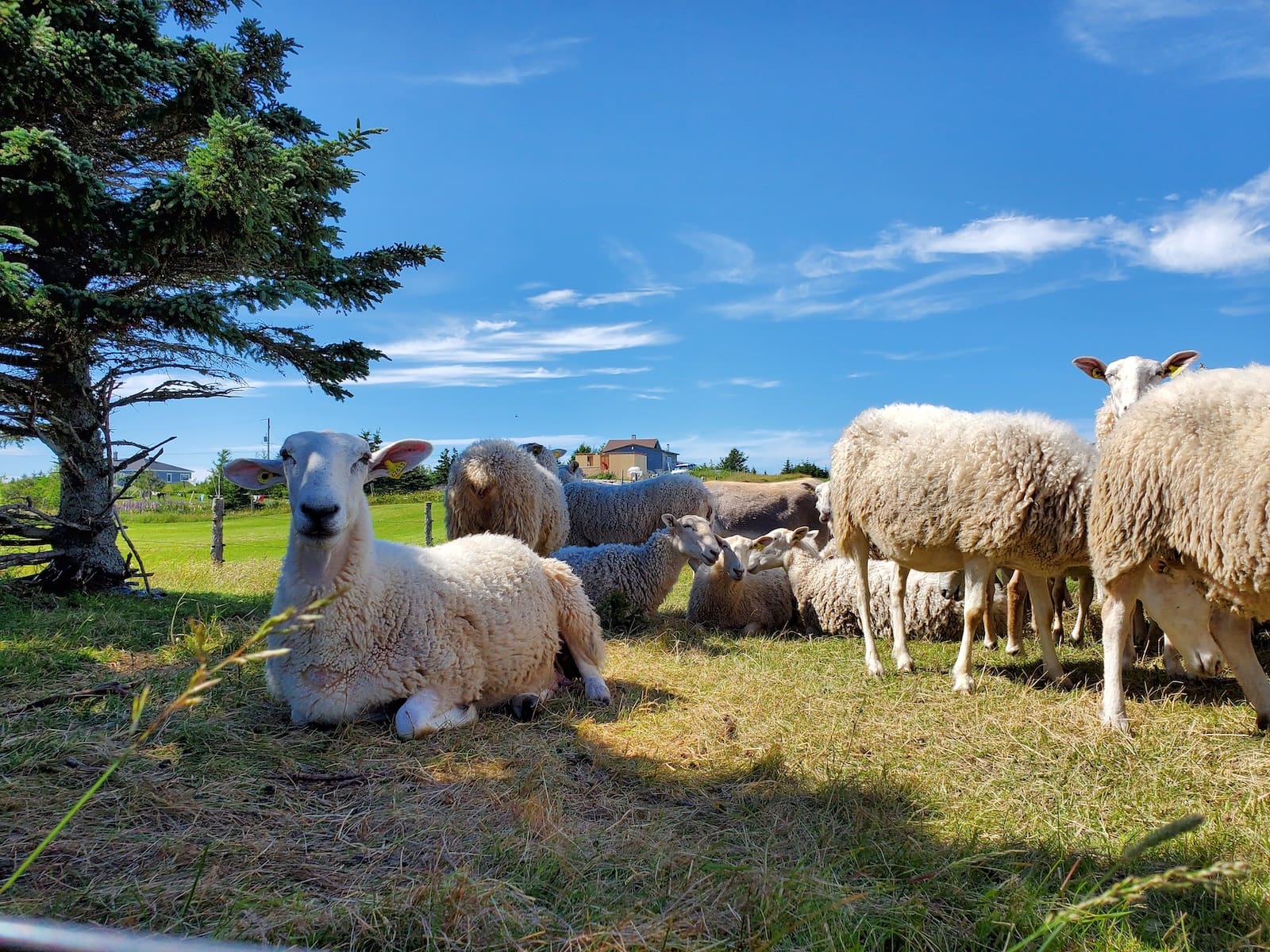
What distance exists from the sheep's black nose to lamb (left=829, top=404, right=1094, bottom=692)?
4541 mm

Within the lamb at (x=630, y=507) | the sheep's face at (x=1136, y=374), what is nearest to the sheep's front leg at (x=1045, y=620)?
the sheep's face at (x=1136, y=374)

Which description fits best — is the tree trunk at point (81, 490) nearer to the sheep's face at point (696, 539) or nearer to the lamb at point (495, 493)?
the lamb at point (495, 493)

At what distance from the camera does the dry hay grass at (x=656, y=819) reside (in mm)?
2459

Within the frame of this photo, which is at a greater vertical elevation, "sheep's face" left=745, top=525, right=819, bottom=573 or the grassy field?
"sheep's face" left=745, top=525, right=819, bottom=573

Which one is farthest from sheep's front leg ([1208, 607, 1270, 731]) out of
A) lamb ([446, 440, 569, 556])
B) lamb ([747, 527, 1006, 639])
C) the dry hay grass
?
lamb ([446, 440, 569, 556])

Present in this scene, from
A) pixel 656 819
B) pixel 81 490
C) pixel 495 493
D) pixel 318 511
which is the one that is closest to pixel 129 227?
pixel 81 490

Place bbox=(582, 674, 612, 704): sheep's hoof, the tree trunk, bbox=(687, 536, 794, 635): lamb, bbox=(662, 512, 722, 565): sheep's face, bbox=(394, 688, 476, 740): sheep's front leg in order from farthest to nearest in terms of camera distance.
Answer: the tree trunk
bbox=(687, 536, 794, 635): lamb
bbox=(662, 512, 722, 565): sheep's face
bbox=(582, 674, 612, 704): sheep's hoof
bbox=(394, 688, 476, 740): sheep's front leg

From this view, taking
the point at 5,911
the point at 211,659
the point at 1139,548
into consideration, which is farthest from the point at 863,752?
the point at 211,659

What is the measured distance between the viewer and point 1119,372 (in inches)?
311

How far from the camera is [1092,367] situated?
28.3 feet

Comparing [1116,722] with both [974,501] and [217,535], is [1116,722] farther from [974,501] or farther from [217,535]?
[217,535]

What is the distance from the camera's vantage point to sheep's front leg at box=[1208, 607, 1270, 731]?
4.57 m

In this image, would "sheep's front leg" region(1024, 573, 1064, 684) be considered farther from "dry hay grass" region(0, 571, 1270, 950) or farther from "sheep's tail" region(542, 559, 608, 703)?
"sheep's tail" region(542, 559, 608, 703)

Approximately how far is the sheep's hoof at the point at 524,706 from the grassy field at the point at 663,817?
0.40 feet
